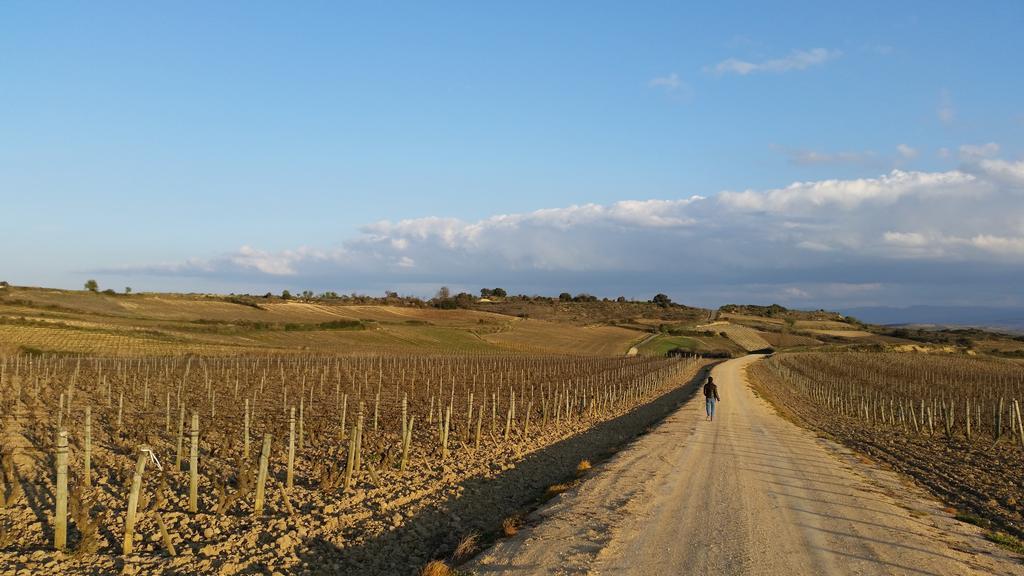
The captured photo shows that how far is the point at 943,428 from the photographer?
109ft

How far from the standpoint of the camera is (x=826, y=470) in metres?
18.4

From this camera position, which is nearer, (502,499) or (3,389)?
(502,499)

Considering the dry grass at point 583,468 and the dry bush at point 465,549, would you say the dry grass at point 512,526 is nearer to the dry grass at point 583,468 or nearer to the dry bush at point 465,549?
the dry bush at point 465,549

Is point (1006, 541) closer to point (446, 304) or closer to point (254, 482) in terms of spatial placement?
point (254, 482)

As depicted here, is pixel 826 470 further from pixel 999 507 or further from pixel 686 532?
pixel 686 532

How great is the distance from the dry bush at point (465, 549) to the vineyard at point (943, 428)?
384 inches

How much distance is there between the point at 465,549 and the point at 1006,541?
9.17 meters

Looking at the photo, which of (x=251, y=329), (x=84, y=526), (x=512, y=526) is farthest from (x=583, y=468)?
(x=251, y=329)

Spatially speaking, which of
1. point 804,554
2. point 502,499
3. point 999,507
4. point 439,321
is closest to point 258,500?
point 502,499

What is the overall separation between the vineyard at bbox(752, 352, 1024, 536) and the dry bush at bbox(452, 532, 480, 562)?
9.77 meters

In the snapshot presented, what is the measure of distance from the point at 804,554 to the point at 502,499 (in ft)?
22.1

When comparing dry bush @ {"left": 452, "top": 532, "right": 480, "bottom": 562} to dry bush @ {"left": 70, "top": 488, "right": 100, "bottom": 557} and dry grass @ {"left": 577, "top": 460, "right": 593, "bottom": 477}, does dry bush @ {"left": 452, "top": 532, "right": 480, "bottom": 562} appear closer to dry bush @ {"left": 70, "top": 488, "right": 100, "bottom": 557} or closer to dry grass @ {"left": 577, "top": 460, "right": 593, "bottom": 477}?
dry bush @ {"left": 70, "top": 488, "right": 100, "bottom": 557}

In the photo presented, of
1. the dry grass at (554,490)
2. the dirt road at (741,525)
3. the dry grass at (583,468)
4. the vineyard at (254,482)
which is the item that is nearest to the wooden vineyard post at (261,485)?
the vineyard at (254,482)

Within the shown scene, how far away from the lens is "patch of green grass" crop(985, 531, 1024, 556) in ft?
38.3
